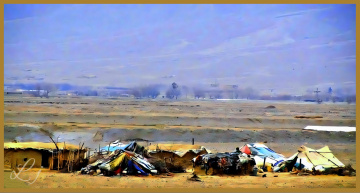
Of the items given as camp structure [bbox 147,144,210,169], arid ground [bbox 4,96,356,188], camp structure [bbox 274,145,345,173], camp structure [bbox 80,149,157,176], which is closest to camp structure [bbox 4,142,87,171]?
camp structure [bbox 80,149,157,176]

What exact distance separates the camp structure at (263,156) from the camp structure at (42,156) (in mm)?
5330

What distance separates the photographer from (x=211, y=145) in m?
22.7

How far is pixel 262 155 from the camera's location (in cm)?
1688

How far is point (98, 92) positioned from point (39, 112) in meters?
3.10

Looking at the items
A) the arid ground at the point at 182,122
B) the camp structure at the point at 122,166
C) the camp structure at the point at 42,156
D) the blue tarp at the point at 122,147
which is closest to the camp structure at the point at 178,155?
the blue tarp at the point at 122,147

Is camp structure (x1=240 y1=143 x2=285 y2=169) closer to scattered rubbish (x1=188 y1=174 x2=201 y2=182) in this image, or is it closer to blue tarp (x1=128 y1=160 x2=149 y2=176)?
scattered rubbish (x1=188 y1=174 x2=201 y2=182)

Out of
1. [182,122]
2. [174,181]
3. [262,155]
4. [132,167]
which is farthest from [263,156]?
[182,122]

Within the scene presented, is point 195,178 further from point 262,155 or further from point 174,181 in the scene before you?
point 262,155

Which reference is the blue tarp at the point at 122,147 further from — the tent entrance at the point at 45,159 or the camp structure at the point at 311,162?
the camp structure at the point at 311,162

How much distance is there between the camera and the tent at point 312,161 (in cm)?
1595

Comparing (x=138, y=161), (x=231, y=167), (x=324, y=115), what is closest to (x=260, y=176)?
(x=231, y=167)

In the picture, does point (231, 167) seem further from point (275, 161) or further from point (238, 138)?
point (238, 138)

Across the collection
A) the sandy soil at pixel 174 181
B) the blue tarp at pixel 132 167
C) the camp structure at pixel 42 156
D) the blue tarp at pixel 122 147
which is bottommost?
the sandy soil at pixel 174 181

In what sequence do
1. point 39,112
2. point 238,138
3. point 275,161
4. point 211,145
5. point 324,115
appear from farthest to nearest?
point 324,115, point 39,112, point 238,138, point 211,145, point 275,161
